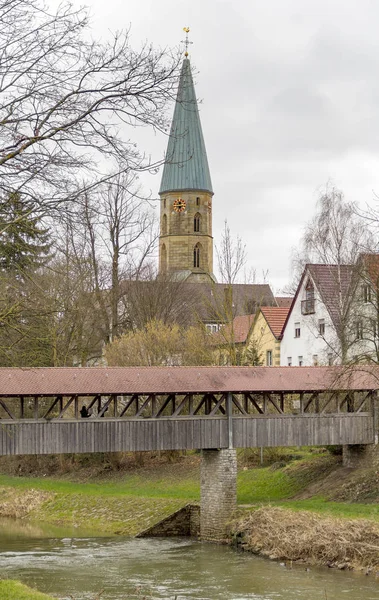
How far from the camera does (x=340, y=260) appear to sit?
100ft

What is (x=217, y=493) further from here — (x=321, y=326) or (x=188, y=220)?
(x=188, y=220)

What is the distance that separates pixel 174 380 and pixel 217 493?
3.05m

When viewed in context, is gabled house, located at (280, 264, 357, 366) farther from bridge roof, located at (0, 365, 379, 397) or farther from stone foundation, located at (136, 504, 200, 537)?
stone foundation, located at (136, 504, 200, 537)

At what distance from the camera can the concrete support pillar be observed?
2372cm

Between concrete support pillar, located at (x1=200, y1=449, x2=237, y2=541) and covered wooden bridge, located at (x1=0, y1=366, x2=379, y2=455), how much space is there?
0.46 m

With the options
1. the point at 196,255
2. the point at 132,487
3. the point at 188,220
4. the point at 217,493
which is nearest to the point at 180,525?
the point at 217,493

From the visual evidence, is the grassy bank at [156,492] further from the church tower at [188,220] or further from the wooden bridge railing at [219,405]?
the church tower at [188,220]

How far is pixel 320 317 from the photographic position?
3672 centimetres

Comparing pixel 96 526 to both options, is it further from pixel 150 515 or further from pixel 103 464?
pixel 103 464

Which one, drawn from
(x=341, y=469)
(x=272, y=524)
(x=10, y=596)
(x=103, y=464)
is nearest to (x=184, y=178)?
(x=103, y=464)

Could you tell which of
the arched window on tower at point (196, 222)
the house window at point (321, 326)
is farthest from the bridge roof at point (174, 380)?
the arched window on tower at point (196, 222)

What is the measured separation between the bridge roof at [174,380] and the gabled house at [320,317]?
207 cm

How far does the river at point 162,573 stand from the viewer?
54.9 feet

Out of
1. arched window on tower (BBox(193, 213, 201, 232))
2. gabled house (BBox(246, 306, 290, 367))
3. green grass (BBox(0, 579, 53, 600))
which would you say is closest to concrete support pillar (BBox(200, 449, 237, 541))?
green grass (BBox(0, 579, 53, 600))
